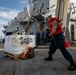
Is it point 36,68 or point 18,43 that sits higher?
point 18,43

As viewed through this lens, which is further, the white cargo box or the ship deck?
the white cargo box

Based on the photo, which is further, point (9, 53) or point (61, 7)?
point (61, 7)

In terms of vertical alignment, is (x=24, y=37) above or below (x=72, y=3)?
below

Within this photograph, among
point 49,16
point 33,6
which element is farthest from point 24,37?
point 33,6

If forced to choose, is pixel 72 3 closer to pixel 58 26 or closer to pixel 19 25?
pixel 19 25

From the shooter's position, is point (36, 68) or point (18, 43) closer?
point (36, 68)

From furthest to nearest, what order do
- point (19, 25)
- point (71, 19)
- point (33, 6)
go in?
point (19, 25) < point (33, 6) < point (71, 19)

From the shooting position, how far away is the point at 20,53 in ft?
23.3

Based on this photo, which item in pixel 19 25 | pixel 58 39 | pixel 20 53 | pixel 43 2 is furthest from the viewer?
pixel 19 25

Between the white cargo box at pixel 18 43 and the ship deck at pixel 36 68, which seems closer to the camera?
the ship deck at pixel 36 68

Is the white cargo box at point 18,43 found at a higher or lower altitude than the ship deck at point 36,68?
higher

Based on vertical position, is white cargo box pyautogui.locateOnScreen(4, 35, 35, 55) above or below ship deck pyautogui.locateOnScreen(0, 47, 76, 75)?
above

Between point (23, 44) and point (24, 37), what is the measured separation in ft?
0.88

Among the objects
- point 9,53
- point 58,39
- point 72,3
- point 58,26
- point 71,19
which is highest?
point 72,3
